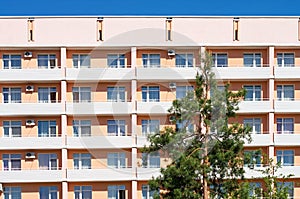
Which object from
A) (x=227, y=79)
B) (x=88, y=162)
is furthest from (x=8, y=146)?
(x=227, y=79)

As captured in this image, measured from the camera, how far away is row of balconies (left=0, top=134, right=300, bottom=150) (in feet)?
62.0

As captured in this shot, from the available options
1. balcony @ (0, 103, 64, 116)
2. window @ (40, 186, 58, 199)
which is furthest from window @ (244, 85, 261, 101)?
window @ (40, 186, 58, 199)

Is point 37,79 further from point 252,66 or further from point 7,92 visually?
point 252,66

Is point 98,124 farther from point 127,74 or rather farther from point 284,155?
point 284,155

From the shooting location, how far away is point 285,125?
19797 mm

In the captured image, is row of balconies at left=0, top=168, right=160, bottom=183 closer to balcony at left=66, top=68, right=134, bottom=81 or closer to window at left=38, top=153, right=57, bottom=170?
window at left=38, top=153, right=57, bottom=170

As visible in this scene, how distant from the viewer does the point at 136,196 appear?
62.3 feet

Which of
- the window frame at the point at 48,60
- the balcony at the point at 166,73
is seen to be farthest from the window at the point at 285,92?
the window frame at the point at 48,60

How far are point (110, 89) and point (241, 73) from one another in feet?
17.1

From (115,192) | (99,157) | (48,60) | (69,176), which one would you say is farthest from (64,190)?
(48,60)

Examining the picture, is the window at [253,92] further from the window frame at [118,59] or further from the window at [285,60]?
the window frame at [118,59]

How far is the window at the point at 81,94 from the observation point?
19531mm

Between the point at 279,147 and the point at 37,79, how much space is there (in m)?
9.91

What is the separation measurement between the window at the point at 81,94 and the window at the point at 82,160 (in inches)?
85.7
